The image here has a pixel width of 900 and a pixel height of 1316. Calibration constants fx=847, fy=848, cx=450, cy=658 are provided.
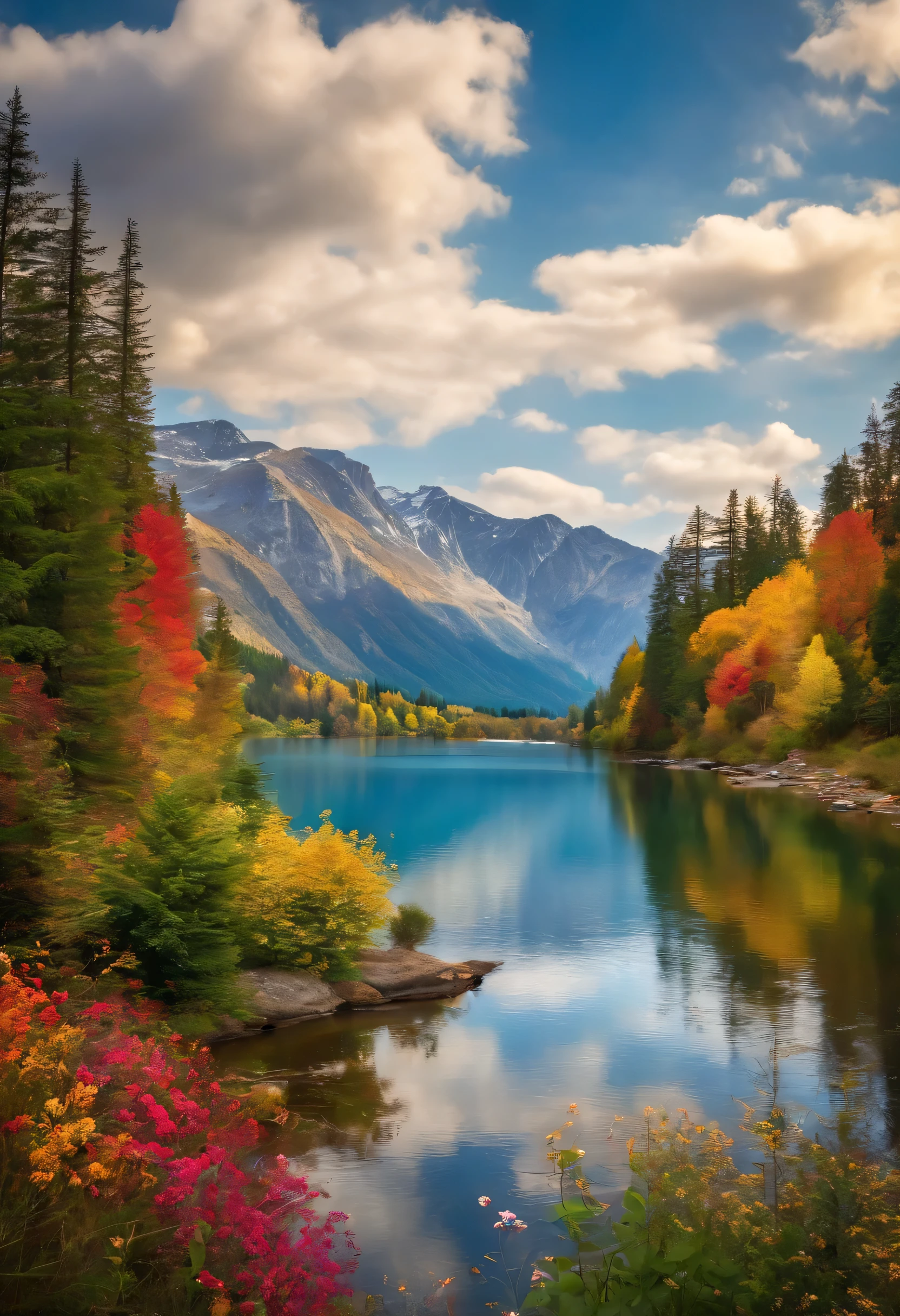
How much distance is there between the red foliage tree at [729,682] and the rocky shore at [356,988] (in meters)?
78.1

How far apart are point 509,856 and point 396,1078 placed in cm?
2962

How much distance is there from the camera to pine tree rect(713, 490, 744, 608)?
387ft

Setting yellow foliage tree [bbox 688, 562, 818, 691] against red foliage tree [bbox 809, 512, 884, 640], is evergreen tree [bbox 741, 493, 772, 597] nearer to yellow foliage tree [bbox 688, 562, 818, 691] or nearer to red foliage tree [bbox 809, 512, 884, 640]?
yellow foliage tree [bbox 688, 562, 818, 691]

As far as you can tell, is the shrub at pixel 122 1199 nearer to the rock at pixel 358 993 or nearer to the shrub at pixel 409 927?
the rock at pixel 358 993

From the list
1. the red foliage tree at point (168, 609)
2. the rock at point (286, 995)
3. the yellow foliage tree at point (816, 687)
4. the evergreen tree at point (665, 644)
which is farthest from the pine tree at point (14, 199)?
the evergreen tree at point (665, 644)

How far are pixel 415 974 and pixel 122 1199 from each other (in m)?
15.7

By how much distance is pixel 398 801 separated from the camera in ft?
232

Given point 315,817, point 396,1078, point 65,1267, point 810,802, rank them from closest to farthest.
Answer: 1. point 65,1267
2. point 396,1078
3. point 315,817
4. point 810,802

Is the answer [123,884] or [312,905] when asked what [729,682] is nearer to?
[312,905]

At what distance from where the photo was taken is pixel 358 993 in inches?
827

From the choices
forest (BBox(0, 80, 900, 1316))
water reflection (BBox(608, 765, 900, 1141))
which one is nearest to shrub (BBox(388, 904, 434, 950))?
forest (BBox(0, 80, 900, 1316))

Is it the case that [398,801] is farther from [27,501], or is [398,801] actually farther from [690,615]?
[690,615]

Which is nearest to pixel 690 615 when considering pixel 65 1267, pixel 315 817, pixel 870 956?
pixel 315 817

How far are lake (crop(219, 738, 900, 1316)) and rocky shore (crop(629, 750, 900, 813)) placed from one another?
38.7 ft
